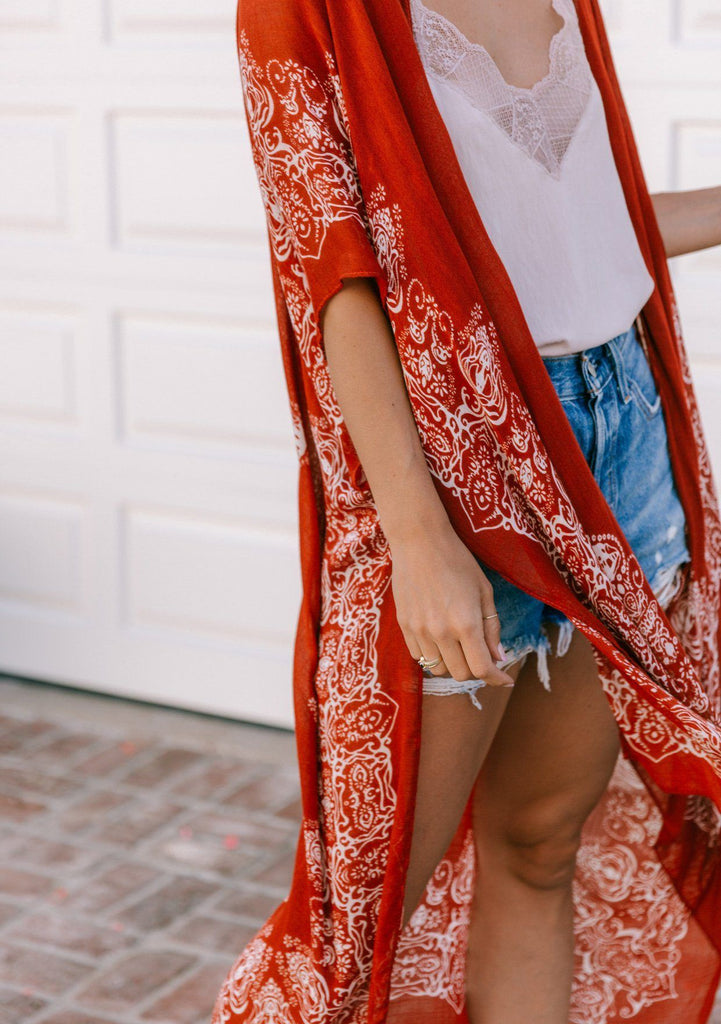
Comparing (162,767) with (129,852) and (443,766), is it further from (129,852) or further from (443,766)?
(443,766)

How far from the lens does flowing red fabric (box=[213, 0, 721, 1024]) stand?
131 cm

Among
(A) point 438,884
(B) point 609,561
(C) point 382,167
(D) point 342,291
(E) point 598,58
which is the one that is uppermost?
(E) point 598,58

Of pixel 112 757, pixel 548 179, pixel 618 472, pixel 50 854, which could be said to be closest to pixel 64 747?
pixel 112 757

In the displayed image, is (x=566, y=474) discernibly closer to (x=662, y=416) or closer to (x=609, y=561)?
(x=609, y=561)

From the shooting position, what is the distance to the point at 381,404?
1346 mm

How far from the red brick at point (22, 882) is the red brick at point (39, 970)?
21 cm

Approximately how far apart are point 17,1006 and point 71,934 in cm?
23

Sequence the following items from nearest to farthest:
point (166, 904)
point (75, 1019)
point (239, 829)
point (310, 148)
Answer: point (310, 148) → point (75, 1019) → point (166, 904) → point (239, 829)

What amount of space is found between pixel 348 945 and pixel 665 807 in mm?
553

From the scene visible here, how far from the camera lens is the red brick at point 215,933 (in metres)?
2.54

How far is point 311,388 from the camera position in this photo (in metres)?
1.46

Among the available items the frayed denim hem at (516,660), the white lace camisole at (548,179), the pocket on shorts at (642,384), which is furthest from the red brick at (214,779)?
the white lace camisole at (548,179)

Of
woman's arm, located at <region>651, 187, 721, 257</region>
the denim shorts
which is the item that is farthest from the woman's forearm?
woman's arm, located at <region>651, 187, 721, 257</region>

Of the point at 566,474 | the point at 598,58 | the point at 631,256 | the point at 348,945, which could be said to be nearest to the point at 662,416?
the point at 631,256
